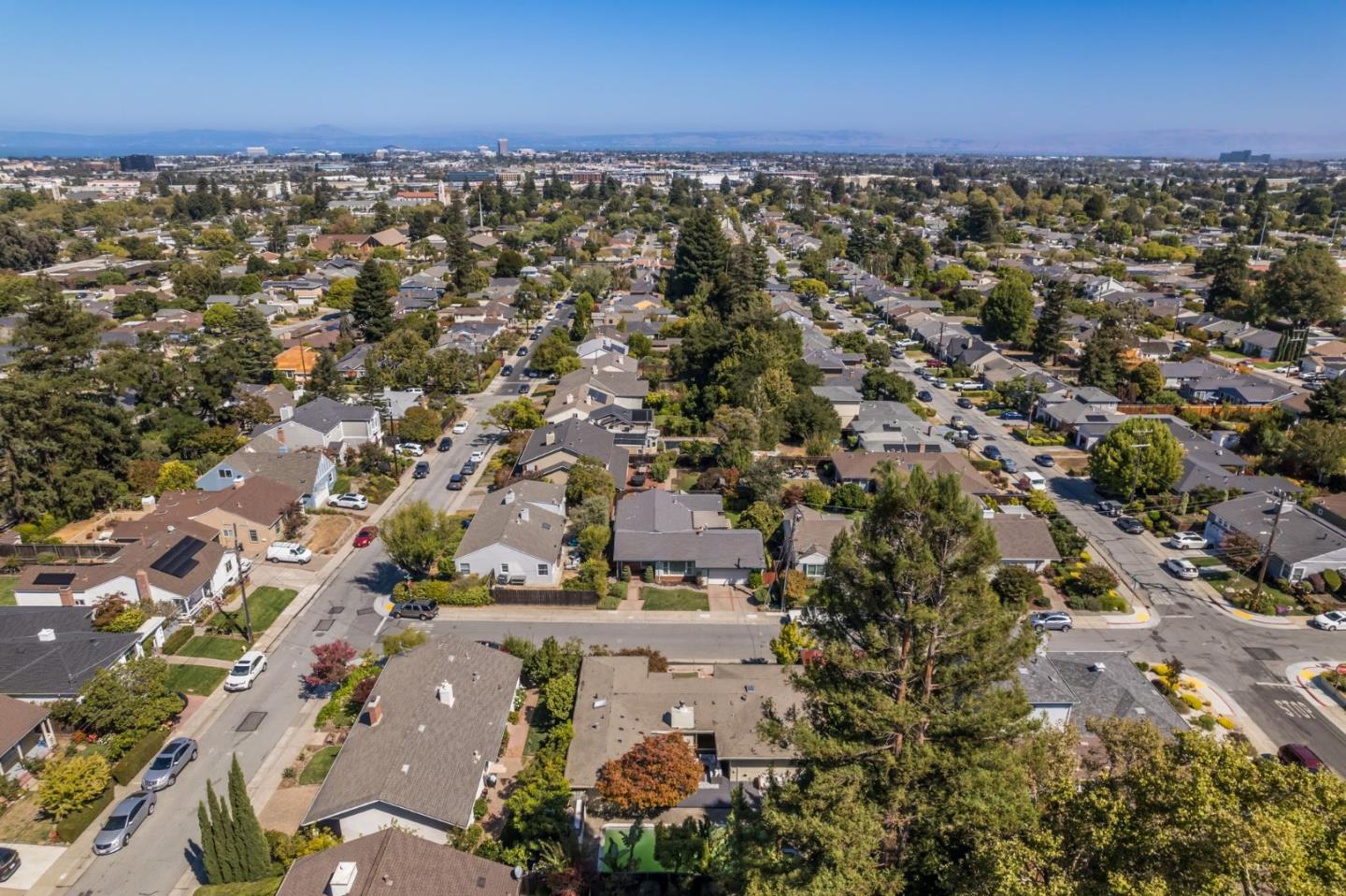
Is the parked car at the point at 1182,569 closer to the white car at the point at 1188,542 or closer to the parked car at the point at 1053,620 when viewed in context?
the white car at the point at 1188,542

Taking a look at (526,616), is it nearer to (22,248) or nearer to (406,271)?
(406,271)

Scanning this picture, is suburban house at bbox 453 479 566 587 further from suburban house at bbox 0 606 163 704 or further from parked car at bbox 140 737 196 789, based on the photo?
parked car at bbox 140 737 196 789

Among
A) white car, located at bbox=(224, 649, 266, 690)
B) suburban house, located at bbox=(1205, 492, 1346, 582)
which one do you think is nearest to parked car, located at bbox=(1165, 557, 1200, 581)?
suburban house, located at bbox=(1205, 492, 1346, 582)

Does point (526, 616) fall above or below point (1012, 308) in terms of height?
below

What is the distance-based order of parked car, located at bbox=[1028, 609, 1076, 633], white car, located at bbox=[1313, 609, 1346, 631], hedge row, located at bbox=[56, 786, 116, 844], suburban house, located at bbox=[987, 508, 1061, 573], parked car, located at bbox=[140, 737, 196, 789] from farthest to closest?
suburban house, located at bbox=[987, 508, 1061, 573], white car, located at bbox=[1313, 609, 1346, 631], parked car, located at bbox=[1028, 609, 1076, 633], parked car, located at bbox=[140, 737, 196, 789], hedge row, located at bbox=[56, 786, 116, 844]

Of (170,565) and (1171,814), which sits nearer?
(1171,814)

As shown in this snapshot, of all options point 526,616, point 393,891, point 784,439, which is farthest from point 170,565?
point 784,439
